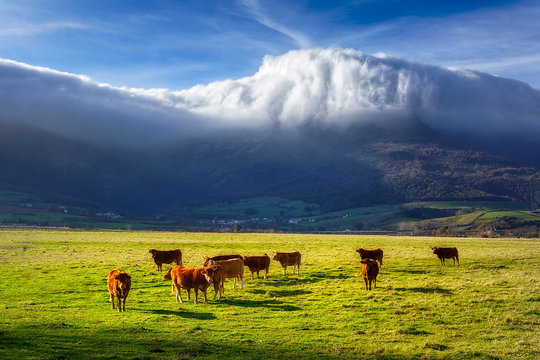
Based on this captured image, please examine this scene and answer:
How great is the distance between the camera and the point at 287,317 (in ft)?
62.8

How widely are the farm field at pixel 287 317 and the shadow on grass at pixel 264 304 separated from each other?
0.10m

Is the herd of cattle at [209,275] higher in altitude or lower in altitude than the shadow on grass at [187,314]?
higher

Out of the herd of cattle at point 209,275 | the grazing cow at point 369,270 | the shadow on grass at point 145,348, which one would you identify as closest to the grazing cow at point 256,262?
the herd of cattle at point 209,275

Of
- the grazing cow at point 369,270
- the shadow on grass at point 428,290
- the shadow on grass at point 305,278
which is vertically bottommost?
the shadow on grass at point 428,290

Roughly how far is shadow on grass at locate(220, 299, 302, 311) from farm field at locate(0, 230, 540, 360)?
0.34 feet

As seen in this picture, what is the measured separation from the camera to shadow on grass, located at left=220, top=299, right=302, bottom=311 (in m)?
20.7

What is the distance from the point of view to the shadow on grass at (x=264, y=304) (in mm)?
20688

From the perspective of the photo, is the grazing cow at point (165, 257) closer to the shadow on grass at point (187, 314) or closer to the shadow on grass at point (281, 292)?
the shadow on grass at point (281, 292)

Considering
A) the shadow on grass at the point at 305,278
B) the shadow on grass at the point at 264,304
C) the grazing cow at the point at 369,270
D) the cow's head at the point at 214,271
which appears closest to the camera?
the shadow on grass at the point at 264,304

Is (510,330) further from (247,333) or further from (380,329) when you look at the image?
(247,333)

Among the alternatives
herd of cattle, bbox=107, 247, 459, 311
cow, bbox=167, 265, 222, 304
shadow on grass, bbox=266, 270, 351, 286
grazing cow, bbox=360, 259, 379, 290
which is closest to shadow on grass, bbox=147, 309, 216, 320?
herd of cattle, bbox=107, 247, 459, 311

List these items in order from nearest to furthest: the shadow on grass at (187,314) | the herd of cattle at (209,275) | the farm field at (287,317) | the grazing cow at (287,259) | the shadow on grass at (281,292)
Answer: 1. the farm field at (287,317)
2. the shadow on grass at (187,314)
3. the herd of cattle at (209,275)
4. the shadow on grass at (281,292)
5. the grazing cow at (287,259)

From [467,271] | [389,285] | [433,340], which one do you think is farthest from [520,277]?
[433,340]

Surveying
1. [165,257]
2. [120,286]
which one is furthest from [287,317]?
[165,257]
